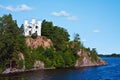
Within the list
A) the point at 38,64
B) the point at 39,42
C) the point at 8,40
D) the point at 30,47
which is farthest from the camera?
the point at 39,42

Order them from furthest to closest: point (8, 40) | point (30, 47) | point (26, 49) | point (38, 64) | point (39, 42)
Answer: point (39, 42) → point (30, 47) → point (38, 64) → point (26, 49) → point (8, 40)

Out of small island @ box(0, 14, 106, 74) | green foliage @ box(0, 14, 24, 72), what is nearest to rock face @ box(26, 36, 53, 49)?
small island @ box(0, 14, 106, 74)

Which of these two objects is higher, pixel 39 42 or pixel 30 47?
pixel 39 42

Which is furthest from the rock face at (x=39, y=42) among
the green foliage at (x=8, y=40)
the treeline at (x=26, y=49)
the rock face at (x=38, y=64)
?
the green foliage at (x=8, y=40)

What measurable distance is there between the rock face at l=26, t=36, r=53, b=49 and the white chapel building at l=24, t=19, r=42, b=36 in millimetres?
5007

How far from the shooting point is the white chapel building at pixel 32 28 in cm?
18980

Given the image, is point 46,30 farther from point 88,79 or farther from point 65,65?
point 88,79

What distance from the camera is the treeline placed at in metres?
143

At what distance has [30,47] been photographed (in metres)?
179

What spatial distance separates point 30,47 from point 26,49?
14.7 metres

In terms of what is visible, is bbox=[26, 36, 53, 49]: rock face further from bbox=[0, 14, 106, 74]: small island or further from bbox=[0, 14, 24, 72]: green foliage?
bbox=[0, 14, 24, 72]: green foliage

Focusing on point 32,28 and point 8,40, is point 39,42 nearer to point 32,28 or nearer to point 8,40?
point 32,28

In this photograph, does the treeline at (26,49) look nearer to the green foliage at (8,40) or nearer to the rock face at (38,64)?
the green foliage at (8,40)

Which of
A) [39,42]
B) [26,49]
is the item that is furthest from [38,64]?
[39,42]
